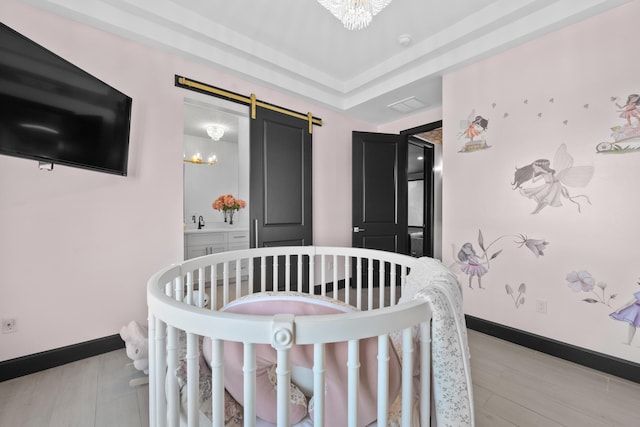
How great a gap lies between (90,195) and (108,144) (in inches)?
17.1

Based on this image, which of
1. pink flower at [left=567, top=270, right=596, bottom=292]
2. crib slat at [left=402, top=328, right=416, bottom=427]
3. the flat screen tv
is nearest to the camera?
crib slat at [left=402, top=328, right=416, bottom=427]

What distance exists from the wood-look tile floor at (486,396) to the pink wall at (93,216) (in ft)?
1.00

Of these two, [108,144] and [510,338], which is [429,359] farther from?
[108,144]

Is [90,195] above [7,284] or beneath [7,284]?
above

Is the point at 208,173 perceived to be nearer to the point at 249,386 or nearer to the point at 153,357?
the point at 153,357

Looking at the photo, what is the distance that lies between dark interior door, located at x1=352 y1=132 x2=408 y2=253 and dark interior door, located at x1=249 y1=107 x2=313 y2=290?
2.25ft

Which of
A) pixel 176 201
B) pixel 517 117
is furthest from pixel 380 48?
pixel 176 201

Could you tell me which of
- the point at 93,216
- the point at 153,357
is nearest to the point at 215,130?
the point at 93,216

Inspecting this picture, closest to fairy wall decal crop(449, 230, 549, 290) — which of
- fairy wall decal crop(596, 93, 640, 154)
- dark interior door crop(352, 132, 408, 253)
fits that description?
fairy wall decal crop(596, 93, 640, 154)

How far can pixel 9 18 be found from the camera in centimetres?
164

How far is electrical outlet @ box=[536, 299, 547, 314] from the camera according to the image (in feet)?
6.59

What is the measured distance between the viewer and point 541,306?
203cm

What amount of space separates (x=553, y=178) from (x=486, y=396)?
163 cm

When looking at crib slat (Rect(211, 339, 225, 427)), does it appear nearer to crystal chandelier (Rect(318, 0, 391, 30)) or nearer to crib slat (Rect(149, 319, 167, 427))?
crib slat (Rect(149, 319, 167, 427))
